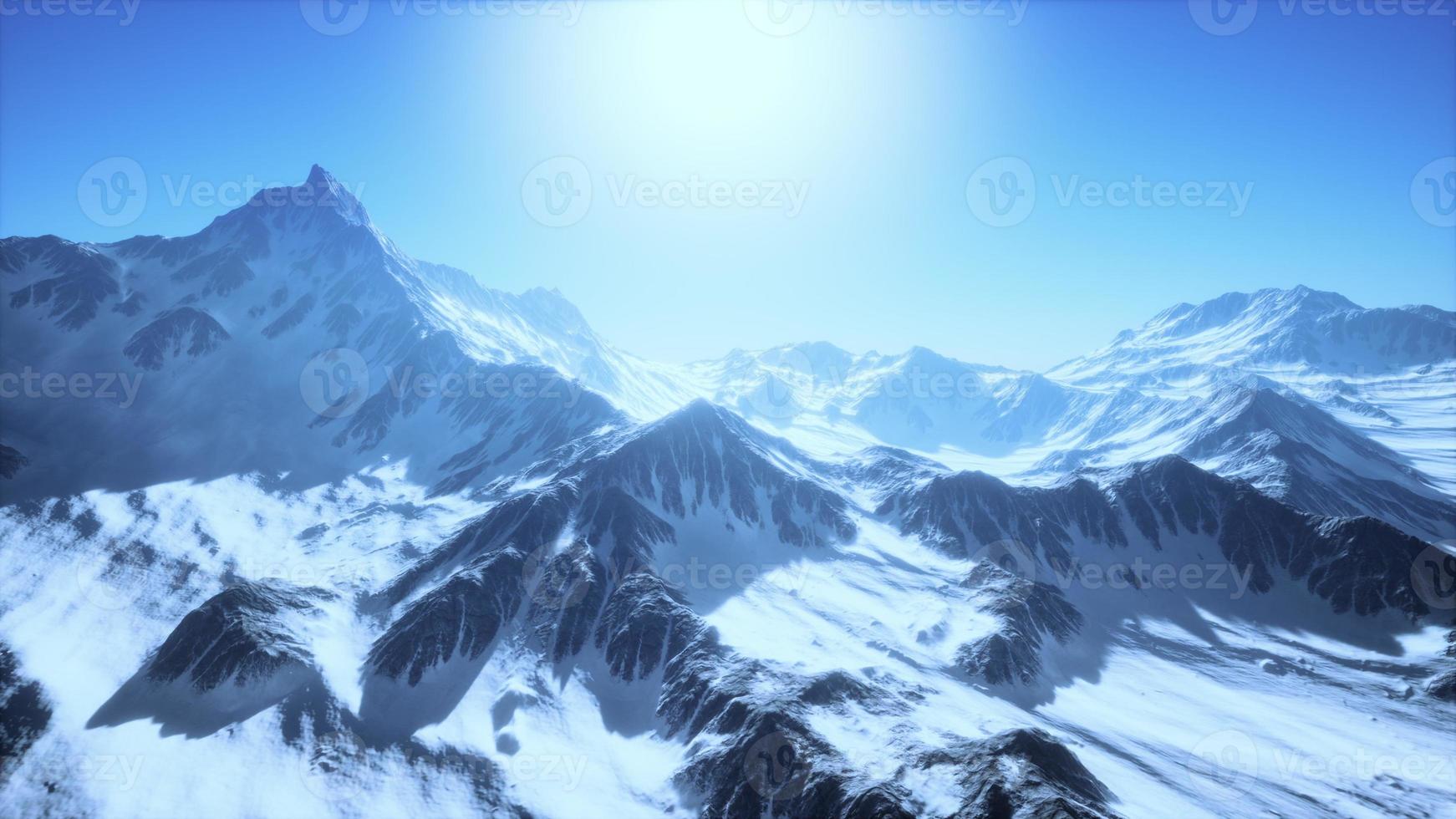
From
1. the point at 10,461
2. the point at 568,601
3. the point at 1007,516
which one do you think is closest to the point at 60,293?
the point at 10,461

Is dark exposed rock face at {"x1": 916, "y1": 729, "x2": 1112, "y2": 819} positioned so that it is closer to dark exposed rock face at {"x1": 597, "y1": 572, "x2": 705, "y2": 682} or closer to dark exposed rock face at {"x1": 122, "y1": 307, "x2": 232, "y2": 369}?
dark exposed rock face at {"x1": 597, "y1": 572, "x2": 705, "y2": 682}

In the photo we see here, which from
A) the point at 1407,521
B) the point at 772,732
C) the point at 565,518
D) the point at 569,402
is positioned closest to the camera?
the point at 772,732

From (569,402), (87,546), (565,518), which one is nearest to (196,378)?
(87,546)

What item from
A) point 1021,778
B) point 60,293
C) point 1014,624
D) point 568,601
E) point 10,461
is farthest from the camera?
point 60,293

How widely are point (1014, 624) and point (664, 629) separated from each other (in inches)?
2329

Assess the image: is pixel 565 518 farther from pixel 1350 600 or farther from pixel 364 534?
pixel 1350 600

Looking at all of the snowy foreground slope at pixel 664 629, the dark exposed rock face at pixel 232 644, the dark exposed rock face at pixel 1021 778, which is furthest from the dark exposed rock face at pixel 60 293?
the dark exposed rock face at pixel 1021 778

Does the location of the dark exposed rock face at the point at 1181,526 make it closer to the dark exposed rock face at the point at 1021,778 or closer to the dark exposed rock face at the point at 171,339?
the dark exposed rock face at the point at 1021,778

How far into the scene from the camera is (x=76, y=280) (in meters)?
197

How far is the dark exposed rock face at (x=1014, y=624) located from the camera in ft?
302

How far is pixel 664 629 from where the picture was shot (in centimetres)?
9206

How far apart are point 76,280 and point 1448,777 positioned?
334314 millimetres

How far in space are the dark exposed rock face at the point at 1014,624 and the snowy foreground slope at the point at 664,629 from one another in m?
0.67

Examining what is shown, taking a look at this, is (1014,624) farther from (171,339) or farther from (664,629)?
(171,339)
